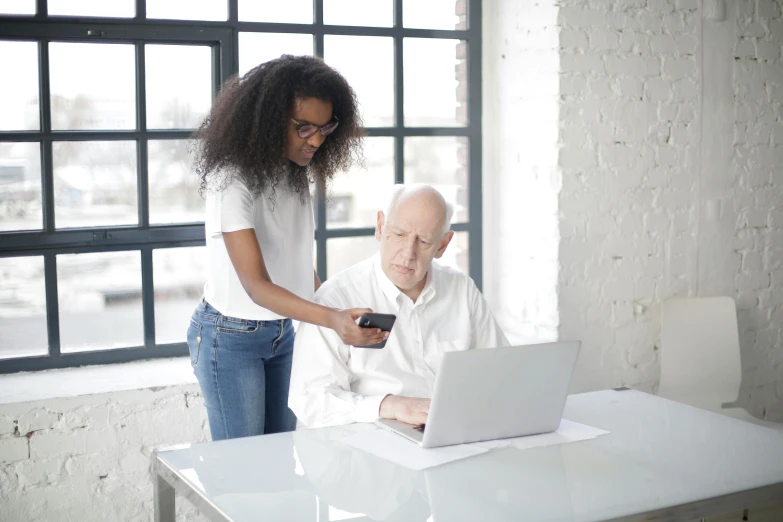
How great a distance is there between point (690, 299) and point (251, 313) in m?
2.15

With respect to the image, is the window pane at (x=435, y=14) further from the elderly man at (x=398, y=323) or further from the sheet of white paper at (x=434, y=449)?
the sheet of white paper at (x=434, y=449)

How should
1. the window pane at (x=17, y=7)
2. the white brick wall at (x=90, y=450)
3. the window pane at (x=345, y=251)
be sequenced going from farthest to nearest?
the window pane at (x=345, y=251) < the window pane at (x=17, y=7) < the white brick wall at (x=90, y=450)

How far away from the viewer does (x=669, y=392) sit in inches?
150

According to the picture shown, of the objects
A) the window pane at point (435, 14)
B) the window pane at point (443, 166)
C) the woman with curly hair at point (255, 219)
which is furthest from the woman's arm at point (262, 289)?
the window pane at point (435, 14)

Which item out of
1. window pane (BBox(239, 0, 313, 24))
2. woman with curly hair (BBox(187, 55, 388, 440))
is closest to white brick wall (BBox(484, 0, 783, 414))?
window pane (BBox(239, 0, 313, 24))

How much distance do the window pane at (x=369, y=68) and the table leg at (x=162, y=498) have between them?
6.99 ft

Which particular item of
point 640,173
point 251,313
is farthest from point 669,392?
point 251,313

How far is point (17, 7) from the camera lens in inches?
127

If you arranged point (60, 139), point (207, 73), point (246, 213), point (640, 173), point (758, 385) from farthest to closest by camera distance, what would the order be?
point (758, 385), point (640, 173), point (207, 73), point (60, 139), point (246, 213)

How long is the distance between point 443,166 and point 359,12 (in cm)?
75

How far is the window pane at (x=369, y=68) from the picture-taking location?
3770 mm

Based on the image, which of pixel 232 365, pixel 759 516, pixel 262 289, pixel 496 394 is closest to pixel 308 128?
pixel 262 289

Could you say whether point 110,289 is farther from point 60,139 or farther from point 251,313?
point 251,313

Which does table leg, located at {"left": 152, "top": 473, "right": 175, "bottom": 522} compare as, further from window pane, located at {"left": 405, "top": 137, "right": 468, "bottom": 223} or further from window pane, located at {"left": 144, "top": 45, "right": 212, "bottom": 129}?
window pane, located at {"left": 405, "top": 137, "right": 468, "bottom": 223}
